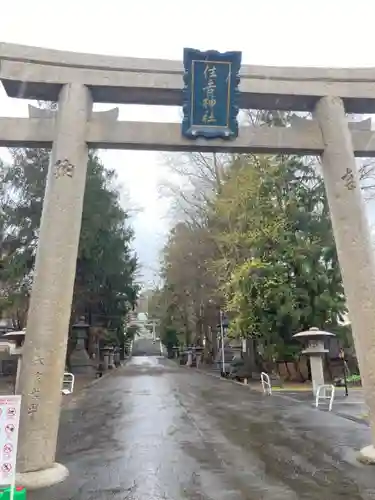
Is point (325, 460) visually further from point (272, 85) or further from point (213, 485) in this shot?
point (272, 85)

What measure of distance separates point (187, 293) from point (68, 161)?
31281 millimetres

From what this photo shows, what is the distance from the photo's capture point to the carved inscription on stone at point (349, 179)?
7324 mm

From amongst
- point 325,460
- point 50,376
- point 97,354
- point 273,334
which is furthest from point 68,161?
point 97,354

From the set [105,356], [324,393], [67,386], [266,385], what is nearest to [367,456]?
[324,393]

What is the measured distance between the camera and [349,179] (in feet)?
24.1

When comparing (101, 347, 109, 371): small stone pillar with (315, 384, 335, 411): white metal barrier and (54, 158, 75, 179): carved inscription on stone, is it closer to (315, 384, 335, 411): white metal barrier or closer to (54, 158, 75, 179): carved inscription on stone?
(315, 384, 335, 411): white metal barrier

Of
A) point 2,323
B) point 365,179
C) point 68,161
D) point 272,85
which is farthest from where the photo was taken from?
point 2,323

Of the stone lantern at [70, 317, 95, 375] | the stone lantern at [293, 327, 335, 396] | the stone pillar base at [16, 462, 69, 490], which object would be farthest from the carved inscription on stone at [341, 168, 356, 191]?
the stone lantern at [70, 317, 95, 375]

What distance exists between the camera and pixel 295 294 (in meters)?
21.5

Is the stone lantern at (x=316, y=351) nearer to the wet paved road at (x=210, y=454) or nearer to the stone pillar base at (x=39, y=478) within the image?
the wet paved road at (x=210, y=454)

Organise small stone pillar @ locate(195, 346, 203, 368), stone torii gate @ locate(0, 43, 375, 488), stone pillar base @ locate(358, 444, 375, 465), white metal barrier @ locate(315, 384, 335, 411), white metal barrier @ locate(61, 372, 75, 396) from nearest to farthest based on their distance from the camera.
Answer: stone torii gate @ locate(0, 43, 375, 488)
stone pillar base @ locate(358, 444, 375, 465)
white metal barrier @ locate(315, 384, 335, 411)
white metal barrier @ locate(61, 372, 75, 396)
small stone pillar @ locate(195, 346, 203, 368)

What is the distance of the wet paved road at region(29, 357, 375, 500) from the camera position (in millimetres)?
5719

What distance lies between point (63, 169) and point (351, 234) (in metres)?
4.23

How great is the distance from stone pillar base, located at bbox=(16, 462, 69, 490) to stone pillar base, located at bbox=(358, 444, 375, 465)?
165 inches
